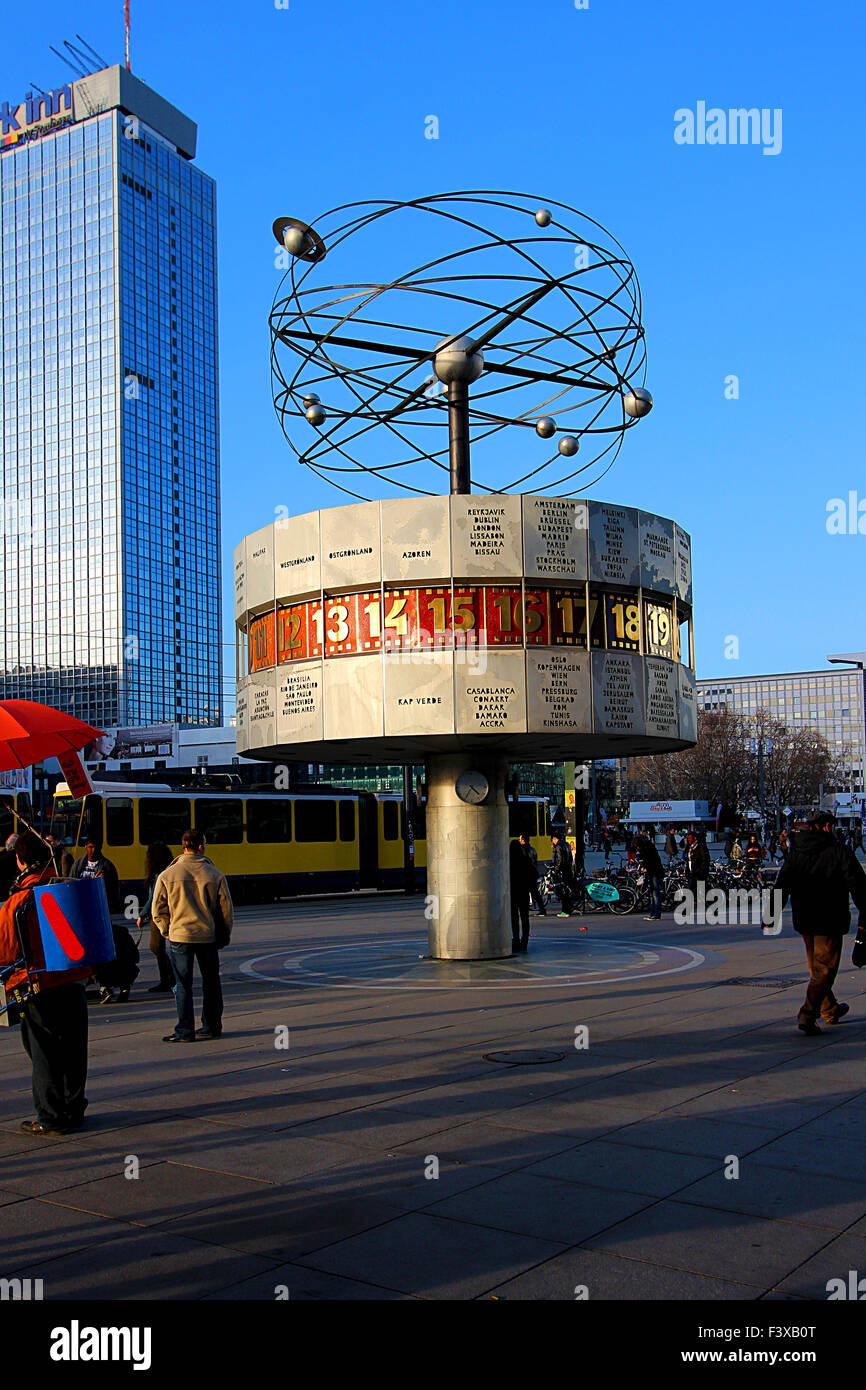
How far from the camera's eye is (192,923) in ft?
34.1

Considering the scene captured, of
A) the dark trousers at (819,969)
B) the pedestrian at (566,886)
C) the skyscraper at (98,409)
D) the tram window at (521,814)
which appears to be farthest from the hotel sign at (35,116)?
the dark trousers at (819,969)

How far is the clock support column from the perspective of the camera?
613 inches

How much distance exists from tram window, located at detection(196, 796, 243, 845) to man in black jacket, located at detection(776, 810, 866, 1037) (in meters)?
22.2

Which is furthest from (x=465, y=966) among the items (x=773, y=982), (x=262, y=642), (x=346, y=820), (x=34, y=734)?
(x=346, y=820)

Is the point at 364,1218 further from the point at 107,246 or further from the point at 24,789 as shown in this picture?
the point at 107,246

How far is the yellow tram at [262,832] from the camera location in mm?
28828

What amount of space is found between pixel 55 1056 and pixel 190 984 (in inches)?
132

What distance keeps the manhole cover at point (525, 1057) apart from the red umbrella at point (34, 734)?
5.16 metres

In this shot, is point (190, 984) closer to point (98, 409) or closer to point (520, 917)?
point (520, 917)

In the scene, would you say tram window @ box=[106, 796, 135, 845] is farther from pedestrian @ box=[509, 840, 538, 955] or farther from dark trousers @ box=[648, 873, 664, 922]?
pedestrian @ box=[509, 840, 538, 955]

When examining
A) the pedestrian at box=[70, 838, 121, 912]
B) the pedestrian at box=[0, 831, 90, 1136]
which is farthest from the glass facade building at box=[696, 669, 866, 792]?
the pedestrian at box=[0, 831, 90, 1136]

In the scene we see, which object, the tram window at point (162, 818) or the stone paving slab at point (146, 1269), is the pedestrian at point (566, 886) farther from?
the stone paving slab at point (146, 1269)

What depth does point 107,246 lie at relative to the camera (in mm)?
153125
